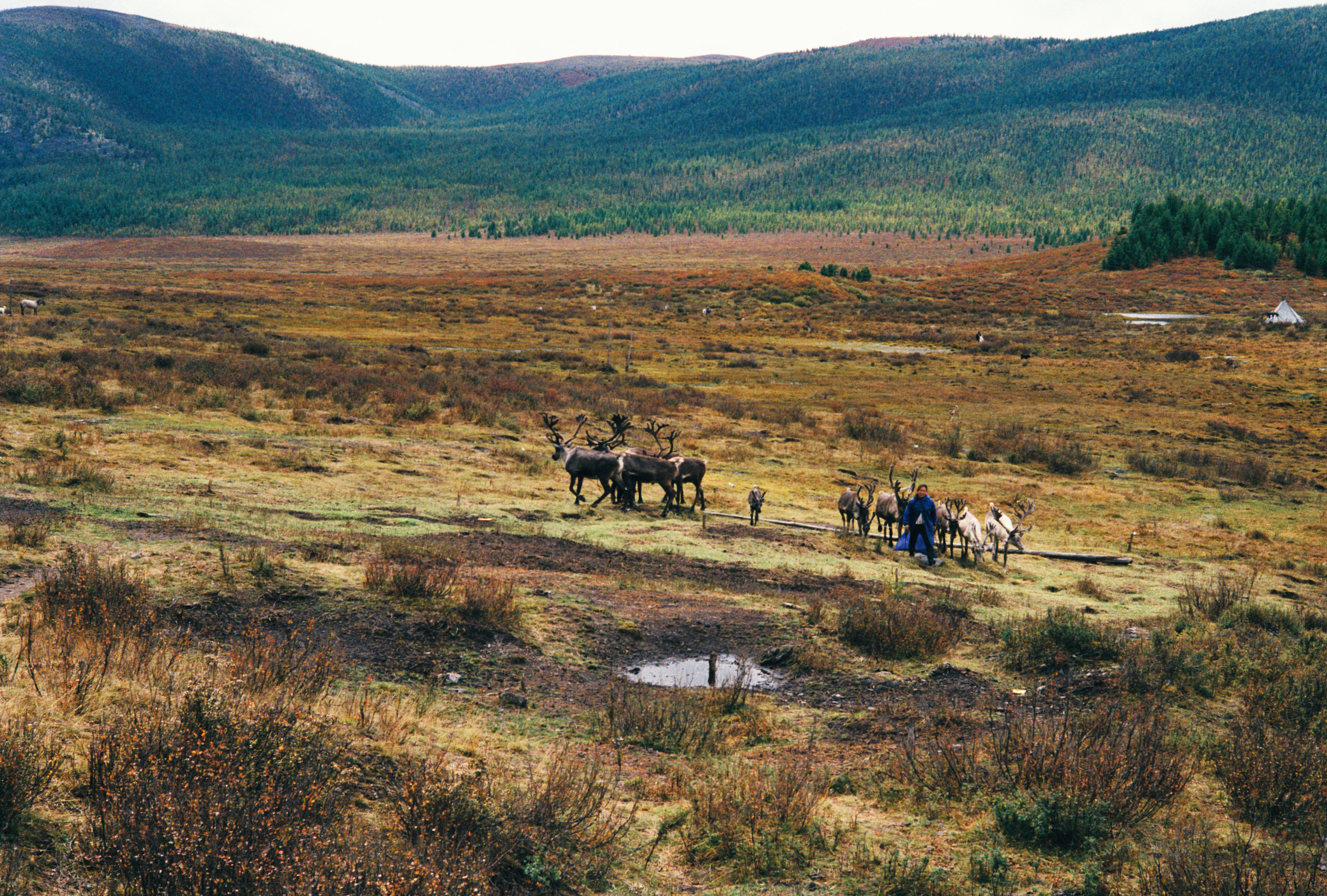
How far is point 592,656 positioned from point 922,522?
864cm

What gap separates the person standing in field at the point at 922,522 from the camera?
16.6 m

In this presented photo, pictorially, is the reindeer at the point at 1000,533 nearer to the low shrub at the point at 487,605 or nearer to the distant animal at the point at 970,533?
the distant animal at the point at 970,533

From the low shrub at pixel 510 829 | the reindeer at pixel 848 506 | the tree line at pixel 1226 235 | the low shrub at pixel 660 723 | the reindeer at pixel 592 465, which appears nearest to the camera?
the low shrub at pixel 510 829

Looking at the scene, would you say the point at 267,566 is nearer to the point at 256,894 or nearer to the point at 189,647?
the point at 189,647

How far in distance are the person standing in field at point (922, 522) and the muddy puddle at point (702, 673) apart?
699 centimetres

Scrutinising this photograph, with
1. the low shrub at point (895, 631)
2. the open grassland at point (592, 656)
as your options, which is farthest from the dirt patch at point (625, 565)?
the low shrub at point (895, 631)

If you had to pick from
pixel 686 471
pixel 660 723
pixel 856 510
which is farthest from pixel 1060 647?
pixel 686 471

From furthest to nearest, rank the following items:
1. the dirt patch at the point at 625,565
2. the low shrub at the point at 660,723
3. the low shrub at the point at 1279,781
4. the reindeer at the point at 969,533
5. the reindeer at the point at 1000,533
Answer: the reindeer at the point at 1000,533
the reindeer at the point at 969,533
the dirt patch at the point at 625,565
the low shrub at the point at 660,723
the low shrub at the point at 1279,781

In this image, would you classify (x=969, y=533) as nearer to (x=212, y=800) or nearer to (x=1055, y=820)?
(x=1055, y=820)

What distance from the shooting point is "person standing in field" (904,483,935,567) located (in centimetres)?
1659

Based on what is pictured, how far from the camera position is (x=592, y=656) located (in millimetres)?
10477

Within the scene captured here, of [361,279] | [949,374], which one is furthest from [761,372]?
[361,279]

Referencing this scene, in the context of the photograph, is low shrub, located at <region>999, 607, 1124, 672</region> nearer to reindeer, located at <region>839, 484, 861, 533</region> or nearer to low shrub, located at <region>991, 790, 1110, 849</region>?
low shrub, located at <region>991, 790, 1110, 849</region>

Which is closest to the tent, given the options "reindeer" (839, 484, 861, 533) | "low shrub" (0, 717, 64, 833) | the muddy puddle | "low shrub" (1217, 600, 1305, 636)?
"reindeer" (839, 484, 861, 533)
